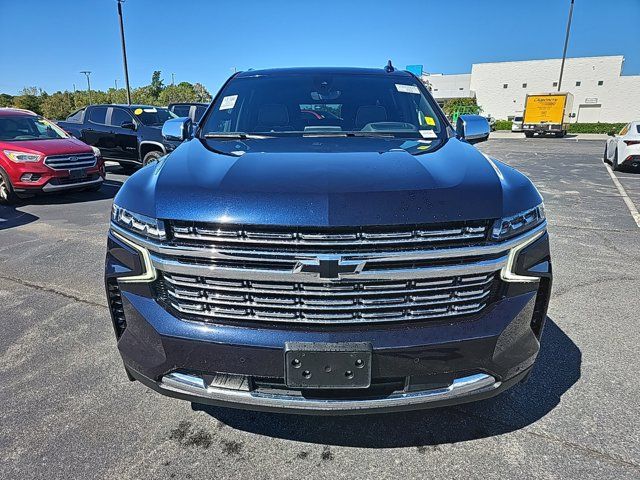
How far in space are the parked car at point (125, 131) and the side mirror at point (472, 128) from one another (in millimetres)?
8272

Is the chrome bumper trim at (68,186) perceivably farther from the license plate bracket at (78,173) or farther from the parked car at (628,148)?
the parked car at (628,148)

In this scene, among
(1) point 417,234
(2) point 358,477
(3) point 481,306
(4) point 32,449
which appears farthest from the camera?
(4) point 32,449

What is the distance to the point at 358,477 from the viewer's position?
205 centimetres

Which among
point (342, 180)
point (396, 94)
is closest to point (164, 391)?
point (342, 180)

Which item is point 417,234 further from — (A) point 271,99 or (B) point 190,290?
(A) point 271,99

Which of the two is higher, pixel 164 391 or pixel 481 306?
pixel 481 306

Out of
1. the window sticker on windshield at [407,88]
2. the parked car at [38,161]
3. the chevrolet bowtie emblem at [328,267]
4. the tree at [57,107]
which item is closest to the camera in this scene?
the chevrolet bowtie emblem at [328,267]

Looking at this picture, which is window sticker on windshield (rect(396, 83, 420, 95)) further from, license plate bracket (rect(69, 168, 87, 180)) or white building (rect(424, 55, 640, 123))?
white building (rect(424, 55, 640, 123))

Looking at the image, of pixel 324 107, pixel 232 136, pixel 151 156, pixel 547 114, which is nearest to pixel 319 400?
pixel 232 136

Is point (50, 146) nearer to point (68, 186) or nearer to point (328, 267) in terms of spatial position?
point (68, 186)

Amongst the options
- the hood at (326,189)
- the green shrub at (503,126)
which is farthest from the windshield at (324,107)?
the green shrub at (503,126)

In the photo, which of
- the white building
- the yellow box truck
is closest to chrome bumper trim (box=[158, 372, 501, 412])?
the yellow box truck

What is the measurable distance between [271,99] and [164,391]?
7.22 ft

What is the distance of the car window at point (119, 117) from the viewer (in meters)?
11.4
